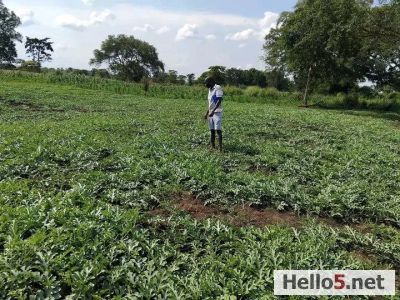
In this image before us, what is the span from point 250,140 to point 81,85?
31.0m

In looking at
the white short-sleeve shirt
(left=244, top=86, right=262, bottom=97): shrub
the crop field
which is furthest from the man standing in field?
(left=244, top=86, right=262, bottom=97): shrub

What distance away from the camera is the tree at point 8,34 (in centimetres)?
8575

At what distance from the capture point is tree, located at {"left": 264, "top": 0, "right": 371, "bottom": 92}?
2809 centimetres

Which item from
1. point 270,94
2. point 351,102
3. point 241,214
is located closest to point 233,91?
point 270,94

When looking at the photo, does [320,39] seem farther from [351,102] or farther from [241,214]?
[241,214]

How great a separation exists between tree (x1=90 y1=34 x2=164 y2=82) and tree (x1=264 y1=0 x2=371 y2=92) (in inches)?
1934

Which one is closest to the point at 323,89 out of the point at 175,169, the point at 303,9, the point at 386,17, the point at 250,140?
the point at 303,9

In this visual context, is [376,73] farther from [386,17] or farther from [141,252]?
[141,252]

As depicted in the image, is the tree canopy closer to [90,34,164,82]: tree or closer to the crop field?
the crop field

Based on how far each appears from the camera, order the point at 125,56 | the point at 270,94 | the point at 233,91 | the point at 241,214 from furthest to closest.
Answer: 1. the point at 125,56
2. the point at 233,91
3. the point at 270,94
4. the point at 241,214

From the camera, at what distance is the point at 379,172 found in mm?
10148

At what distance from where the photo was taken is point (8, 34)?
87062 mm

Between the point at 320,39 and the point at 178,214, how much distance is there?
27.8m

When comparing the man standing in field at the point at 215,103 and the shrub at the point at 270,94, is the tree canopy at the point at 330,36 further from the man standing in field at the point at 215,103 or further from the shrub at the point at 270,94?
the man standing in field at the point at 215,103
